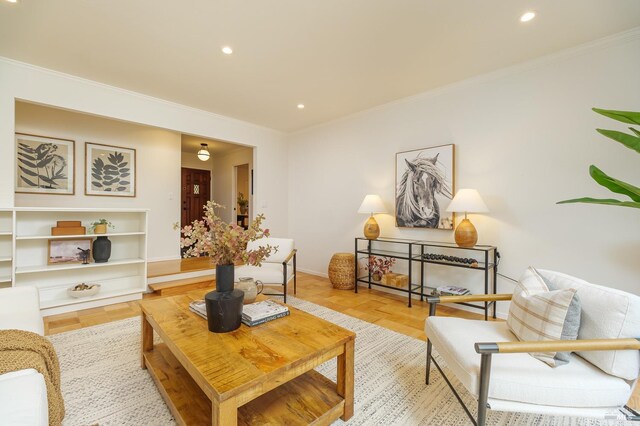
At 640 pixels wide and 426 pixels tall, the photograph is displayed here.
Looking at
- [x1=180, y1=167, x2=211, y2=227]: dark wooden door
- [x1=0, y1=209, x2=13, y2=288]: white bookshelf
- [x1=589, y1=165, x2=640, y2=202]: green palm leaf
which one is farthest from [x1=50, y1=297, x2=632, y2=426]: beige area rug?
[x1=180, y1=167, x2=211, y2=227]: dark wooden door

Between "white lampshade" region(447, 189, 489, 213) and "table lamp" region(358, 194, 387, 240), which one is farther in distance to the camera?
"table lamp" region(358, 194, 387, 240)

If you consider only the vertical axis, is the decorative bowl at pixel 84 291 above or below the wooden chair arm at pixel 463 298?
below

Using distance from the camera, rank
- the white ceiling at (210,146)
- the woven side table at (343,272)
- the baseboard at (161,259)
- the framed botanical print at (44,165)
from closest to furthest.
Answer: the framed botanical print at (44,165), the woven side table at (343,272), the baseboard at (161,259), the white ceiling at (210,146)

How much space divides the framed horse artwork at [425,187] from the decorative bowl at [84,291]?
3.81 m

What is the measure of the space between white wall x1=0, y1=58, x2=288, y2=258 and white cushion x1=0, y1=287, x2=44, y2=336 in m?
1.52

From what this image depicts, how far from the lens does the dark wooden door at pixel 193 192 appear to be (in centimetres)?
713

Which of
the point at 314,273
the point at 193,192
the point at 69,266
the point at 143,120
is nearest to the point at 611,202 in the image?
the point at 314,273

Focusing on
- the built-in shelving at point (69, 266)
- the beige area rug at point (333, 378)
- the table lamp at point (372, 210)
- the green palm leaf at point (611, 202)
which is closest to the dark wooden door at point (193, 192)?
the built-in shelving at point (69, 266)

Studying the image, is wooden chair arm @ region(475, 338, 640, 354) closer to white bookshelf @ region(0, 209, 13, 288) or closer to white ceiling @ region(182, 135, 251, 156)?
white bookshelf @ region(0, 209, 13, 288)

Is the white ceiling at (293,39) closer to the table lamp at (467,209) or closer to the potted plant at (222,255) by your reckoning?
the table lamp at (467,209)

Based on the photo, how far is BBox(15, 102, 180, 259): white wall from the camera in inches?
150

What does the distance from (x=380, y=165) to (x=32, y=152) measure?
4.75 m

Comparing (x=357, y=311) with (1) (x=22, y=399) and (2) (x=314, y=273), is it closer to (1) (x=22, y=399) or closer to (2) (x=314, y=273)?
(2) (x=314, y=273)

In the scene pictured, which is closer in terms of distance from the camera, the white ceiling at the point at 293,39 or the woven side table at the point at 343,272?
the white ceiling at the point at 293,39
